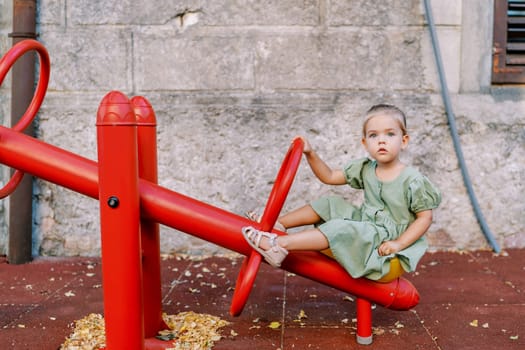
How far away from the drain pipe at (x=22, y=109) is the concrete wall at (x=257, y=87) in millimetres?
99

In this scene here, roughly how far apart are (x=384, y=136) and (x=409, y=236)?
0.38 meters

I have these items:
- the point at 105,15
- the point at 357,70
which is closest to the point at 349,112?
the point at 357,70

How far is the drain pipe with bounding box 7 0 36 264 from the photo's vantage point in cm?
325

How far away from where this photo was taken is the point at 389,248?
1.95 m

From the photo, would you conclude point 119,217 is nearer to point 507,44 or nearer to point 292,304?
point 292,304

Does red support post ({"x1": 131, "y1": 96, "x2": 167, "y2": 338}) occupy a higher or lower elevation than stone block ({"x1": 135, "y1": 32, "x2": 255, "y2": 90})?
lower

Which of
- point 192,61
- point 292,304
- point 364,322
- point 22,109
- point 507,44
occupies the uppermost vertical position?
point 507,44

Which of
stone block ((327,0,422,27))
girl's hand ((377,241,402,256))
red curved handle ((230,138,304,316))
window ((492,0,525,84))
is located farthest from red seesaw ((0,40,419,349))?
window ((492,0,525,84))

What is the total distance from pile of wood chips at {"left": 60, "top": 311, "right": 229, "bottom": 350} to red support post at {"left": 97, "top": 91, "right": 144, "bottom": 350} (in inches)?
13.7

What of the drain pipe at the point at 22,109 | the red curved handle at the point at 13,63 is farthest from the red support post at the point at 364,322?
the drain pipe at the point at 22,109

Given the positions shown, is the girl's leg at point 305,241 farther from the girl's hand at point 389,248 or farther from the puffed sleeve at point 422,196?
the puffed sleeve at point 422,196

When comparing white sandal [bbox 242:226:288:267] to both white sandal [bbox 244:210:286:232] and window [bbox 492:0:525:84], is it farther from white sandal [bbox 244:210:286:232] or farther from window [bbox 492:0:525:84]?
window [bbox 492:0:525:84]

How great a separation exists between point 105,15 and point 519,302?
2.75m

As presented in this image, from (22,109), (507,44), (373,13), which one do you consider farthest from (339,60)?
(22,109)
